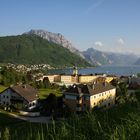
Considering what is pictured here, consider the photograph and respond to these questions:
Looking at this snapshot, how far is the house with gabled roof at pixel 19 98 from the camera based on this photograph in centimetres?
5147

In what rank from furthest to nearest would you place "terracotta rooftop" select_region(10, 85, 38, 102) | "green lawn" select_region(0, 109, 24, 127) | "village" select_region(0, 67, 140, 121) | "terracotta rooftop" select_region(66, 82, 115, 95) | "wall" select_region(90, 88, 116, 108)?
"terracotta rooftop" select_region(10, 85, 38, 102) → "wall" select_region(90, 88, 116, 108) → "terracotta rooftop" select_region(66, 82, 115, 95) → "village" select_region(0, 67, 140, 121) → "green lawn" select_region(0, 109, 24, 127)

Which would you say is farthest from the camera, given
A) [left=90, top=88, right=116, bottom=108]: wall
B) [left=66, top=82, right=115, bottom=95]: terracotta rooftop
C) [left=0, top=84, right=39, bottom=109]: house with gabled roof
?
[left=0, top=84, right=39, bottom=109]: house with gabled roof

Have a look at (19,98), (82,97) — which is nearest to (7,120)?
(82,97)

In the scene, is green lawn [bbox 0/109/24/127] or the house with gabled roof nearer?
green lawn [bbox 0/109/24/127]

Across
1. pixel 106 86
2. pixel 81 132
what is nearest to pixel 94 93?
pixel 106 86

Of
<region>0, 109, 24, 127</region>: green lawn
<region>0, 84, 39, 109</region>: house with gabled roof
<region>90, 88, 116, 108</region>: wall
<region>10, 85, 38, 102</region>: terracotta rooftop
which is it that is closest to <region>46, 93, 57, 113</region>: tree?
<region>0, 84, 39, 109</region>: house with gabled roof

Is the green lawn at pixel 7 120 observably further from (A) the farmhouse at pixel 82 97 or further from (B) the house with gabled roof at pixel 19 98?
(A) the farmhouse at pixel 82 97

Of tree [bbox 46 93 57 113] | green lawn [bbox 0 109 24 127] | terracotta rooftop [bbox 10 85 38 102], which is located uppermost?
terracotta rooftop [bbox 10 85 38 102]

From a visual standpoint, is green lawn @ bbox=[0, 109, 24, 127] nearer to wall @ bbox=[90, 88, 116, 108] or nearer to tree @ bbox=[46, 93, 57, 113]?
tree @ bbox=[46, 93, 57, 113]

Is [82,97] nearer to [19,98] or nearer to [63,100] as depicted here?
[63,100]

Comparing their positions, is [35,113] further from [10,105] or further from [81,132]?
[81,132]

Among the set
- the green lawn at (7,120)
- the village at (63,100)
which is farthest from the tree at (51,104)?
the green lawn at (7,120)

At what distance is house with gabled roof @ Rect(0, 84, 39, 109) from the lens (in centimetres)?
5147

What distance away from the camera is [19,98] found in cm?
5272
